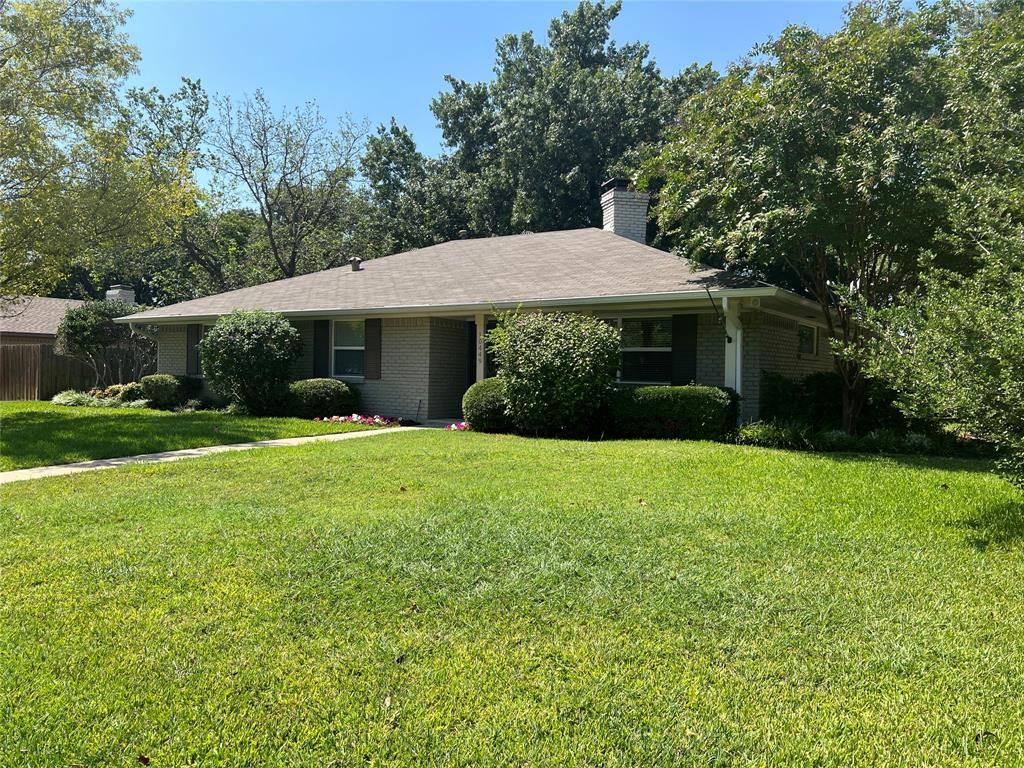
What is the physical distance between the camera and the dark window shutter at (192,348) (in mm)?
18812

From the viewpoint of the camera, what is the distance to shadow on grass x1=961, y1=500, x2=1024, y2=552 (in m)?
5.10

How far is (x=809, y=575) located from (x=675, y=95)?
27581mm

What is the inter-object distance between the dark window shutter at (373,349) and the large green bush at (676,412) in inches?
241

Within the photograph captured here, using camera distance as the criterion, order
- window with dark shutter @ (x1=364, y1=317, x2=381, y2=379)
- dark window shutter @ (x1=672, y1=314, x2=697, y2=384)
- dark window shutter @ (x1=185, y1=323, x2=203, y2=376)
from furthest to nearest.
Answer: dark window shutter @ (x1=185, y1=323, x2=203, y2=376), window with dark shutter @ (x1=364, y1=317, x2=381, y2=379), dark window shutter @ (x1=672, y1=314, x2=697, y2=384)

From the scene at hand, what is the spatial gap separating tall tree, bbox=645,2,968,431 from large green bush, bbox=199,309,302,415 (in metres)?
8.98

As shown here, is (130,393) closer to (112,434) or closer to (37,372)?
(37,372)

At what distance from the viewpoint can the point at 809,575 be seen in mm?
4344

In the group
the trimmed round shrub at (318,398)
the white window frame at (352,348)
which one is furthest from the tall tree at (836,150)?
the trimmed round shrub at (318,398)

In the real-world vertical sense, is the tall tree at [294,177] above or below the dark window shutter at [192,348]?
above

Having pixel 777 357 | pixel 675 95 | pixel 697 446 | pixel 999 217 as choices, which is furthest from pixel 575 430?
pixel 675 95

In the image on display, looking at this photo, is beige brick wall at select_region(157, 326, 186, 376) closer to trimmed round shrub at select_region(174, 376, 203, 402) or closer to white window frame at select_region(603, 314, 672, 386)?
trimmed round shrub at select_region(174, 376, 203, 402)

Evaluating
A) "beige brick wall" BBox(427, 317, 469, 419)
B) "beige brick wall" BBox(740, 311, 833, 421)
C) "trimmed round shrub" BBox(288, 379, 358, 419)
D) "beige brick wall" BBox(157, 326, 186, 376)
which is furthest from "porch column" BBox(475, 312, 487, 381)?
"beige brick wall" BBox(157, 326, 186, 376)

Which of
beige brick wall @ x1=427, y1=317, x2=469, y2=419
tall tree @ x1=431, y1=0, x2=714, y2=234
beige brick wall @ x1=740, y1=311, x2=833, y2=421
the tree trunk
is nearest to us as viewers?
the tree trunk

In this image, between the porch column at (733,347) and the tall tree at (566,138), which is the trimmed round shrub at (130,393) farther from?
the porch column at (733,347)
